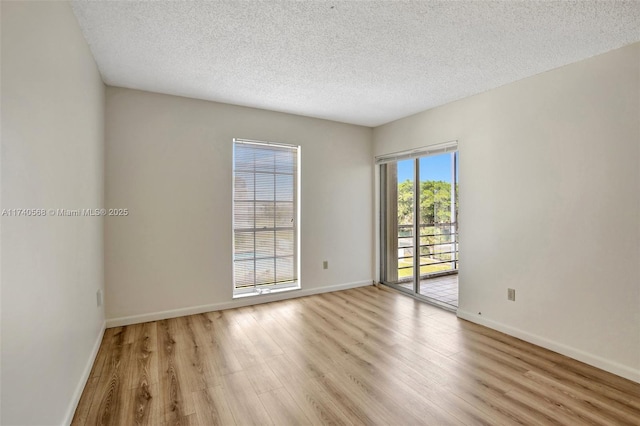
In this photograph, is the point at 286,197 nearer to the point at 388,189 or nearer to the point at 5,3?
the point at 388,189

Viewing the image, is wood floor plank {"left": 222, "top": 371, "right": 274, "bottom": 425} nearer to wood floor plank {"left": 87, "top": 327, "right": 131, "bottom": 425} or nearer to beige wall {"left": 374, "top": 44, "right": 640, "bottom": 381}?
wood floor plank {"left": 87, "top": 327, "right": 131, "bottom": 425}

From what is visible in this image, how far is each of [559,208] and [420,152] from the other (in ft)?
5.91

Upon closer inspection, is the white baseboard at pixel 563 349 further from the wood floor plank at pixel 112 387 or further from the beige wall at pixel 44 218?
the beige wall at pixel 44 218

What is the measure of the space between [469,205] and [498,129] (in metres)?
0.85

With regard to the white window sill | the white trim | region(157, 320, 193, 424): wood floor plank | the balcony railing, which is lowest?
region(157, 320, 193, 424): wood floor plank

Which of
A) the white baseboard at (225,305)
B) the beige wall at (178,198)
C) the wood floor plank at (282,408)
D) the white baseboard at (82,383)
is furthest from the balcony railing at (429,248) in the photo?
the white baseboard at (82,383)

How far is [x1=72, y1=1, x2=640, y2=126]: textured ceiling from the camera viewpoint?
1.93m

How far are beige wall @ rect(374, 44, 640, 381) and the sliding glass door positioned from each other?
2.15 ft

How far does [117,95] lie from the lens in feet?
10.5

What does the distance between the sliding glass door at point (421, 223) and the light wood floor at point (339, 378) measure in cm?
124

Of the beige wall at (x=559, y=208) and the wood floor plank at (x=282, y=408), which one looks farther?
the beige wall at (x=559, y=208)

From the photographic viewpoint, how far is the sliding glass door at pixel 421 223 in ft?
14.1

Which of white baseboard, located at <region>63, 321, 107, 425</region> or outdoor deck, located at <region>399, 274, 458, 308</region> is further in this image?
outdoor deck, located at <region>399, 274, 458, 308</region>

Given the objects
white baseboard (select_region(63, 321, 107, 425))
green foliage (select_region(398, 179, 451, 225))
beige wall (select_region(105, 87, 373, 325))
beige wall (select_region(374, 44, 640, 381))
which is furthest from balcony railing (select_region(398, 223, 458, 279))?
white baseboard (select_region(63, 321, 107, 425))
